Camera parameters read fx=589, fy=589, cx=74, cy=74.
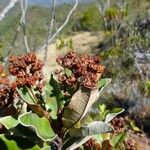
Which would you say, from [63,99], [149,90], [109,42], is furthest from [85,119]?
[109,42]

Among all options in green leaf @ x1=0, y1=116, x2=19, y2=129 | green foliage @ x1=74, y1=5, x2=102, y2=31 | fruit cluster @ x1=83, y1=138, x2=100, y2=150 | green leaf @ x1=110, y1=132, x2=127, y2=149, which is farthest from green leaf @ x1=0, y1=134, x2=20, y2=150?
green foliage @ x1=74, y1=5, x2=102, y2=31

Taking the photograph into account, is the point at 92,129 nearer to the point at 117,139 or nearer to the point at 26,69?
the point at 26,69

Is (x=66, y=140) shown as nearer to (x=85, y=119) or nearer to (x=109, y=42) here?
(x=85, y=119)

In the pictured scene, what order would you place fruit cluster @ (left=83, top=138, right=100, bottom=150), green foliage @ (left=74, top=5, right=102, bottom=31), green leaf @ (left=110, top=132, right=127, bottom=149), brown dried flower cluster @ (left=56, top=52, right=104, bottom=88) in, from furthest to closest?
1. green foliage @ (left=74, top=5, right=102, bottom=31)
2. green leaf @ (left=110, top=132, right=127, bottom=149)
3. fruit cluster @ (left=83, top=138, right=100, bottom=150)
4. brown dried flower cluster @ (left=56, top=52, right=104, bottom=88)

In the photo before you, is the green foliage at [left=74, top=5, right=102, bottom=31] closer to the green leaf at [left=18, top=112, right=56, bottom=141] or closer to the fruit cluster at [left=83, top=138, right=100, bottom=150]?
the fruit cluster at [left=83, top=138, right=100, bottom=150]

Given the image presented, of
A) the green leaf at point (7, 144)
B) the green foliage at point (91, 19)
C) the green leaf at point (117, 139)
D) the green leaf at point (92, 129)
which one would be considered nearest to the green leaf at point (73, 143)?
the green leaf at point (92, 129)

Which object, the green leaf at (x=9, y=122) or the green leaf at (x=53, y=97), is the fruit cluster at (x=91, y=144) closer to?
the green leaf at (x=53, y=97)
